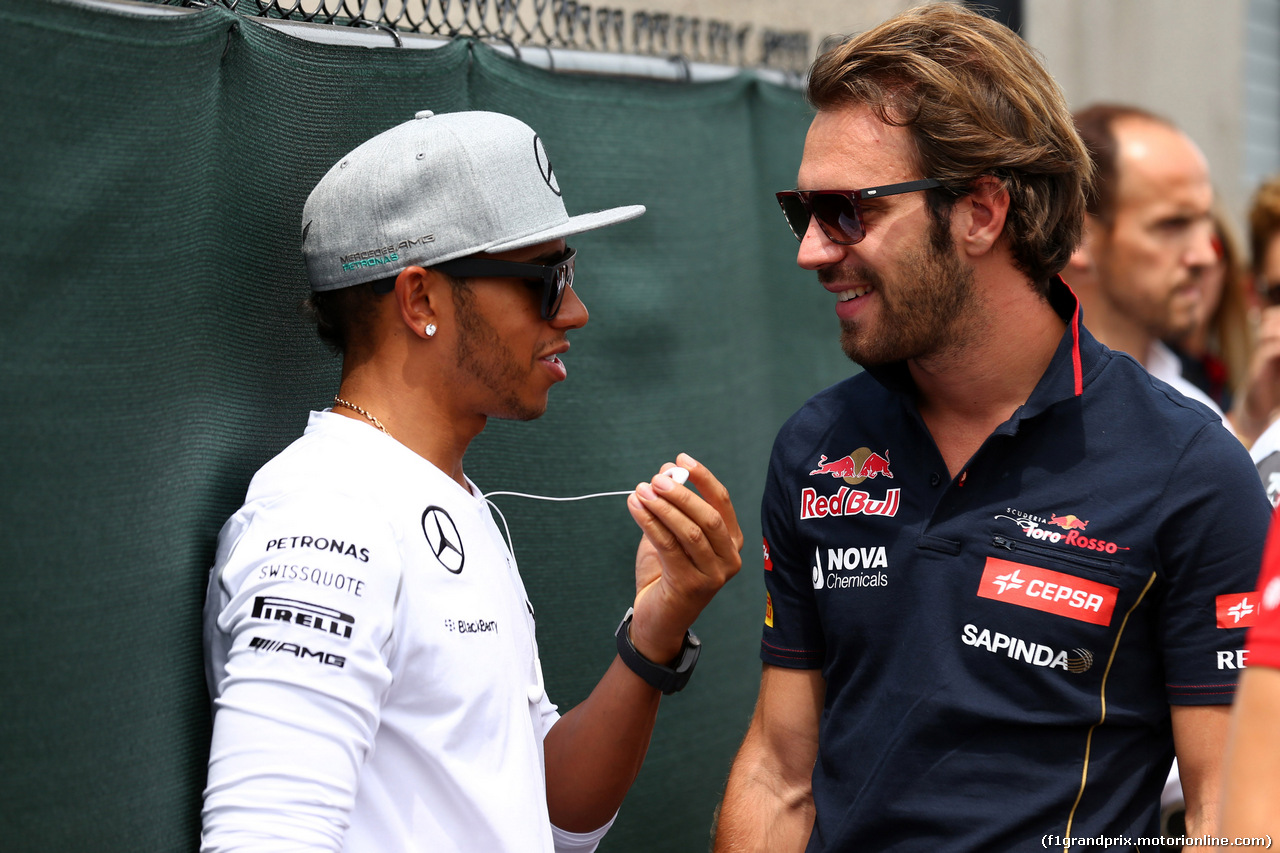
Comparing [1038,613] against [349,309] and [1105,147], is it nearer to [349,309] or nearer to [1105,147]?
[349,309]

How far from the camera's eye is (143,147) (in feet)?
6.89

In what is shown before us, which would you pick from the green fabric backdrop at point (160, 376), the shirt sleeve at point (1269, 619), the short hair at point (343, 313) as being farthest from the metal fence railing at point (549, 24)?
the shirt sleeve at point (1269, 619)

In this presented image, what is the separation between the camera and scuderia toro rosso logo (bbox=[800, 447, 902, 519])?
7.63 ft

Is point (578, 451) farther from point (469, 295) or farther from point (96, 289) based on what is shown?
point (96, 289)

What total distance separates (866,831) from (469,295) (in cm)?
124

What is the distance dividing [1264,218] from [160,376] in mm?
3695

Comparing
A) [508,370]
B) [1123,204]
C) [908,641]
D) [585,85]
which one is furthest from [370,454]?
[1123,204]

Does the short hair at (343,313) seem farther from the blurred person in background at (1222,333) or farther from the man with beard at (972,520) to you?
the blurred person in background at (1222,333)

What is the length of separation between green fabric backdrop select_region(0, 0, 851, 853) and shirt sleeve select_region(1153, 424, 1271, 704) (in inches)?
63.1

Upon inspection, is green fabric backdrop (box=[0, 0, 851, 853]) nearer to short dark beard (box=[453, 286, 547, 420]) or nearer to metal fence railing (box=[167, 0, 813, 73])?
metal fence railing (box=[167, 0, 813, 73])

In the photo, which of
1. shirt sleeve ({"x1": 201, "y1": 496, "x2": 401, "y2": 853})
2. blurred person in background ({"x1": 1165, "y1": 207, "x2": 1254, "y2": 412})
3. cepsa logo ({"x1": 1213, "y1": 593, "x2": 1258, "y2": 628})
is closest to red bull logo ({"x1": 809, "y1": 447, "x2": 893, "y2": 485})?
cepsa logo ({"x1": 1213, "y1": 593, "x2": 1258, "y2": 628})

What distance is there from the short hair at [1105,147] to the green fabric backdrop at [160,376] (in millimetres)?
1911

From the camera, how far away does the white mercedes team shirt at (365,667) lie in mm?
1700

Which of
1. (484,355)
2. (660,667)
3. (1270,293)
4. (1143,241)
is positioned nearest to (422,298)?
(484,355)
